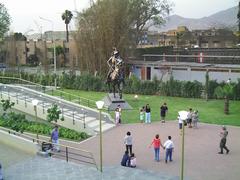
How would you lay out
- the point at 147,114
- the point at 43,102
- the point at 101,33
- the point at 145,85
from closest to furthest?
the point at 147,114
the point at 43,102
the point at 145,85
the point at 101,33

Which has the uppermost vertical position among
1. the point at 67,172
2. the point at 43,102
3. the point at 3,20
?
the point at 3,20

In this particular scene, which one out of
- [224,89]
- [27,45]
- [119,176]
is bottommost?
[119,176]

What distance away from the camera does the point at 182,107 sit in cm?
3206

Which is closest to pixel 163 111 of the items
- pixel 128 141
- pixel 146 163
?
pixel 128 141

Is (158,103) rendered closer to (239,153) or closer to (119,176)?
(239,153)

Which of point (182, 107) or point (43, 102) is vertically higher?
point (43, 102)

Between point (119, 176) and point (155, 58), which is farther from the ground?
point (155, 58)

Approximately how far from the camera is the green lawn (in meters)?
27.6

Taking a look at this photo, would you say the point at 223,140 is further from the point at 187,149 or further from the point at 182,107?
the point at 182,107

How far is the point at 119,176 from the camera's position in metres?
16.4

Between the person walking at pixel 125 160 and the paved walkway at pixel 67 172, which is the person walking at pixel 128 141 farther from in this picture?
the paved walkway at pixel 67 172

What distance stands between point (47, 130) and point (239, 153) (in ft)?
35.7

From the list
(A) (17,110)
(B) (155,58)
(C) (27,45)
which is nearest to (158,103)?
(A) (17,110)

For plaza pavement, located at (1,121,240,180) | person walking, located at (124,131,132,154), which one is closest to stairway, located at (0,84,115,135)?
plaza pavement, located at (1,121,240,180)
